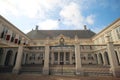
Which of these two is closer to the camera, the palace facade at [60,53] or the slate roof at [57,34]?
the palace facade at [60,53]

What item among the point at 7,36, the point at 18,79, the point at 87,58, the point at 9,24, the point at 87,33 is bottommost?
the point at 18,79

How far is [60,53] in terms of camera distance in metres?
24.5

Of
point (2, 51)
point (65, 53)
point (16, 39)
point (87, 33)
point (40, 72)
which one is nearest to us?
point (40, 72)

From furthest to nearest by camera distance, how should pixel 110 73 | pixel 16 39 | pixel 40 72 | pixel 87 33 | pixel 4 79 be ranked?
pixel 87 33 < pixel 16 39 < pixel 40 72 < pixel 110 73 < pixel 4 79

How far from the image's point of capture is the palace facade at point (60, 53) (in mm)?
9812

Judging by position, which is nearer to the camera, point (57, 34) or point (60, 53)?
point (60, 53)

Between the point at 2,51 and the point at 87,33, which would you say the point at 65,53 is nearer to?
the point at 87,33

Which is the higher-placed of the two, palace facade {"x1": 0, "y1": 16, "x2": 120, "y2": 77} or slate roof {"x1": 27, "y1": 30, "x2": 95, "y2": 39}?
slate roof {"x1": 27, "y1": 30, "x2": 95, "y2": 39}

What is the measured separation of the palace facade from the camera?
386 inches

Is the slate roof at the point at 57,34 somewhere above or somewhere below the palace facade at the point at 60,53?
above

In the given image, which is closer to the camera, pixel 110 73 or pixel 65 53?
pixel 110 73

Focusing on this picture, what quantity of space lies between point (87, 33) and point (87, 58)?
9881 mm

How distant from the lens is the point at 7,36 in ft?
53.8

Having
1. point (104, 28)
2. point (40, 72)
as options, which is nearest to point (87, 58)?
point (104, 28)
